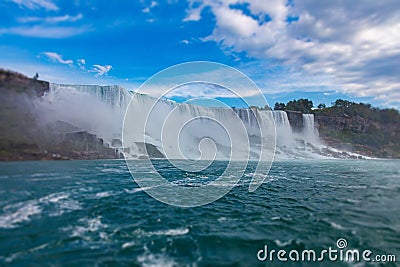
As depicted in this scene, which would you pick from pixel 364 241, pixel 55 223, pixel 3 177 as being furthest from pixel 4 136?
pixel 364 241

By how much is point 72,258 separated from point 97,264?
2.71 ft

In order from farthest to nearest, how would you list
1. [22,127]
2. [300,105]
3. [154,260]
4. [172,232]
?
[300,105] → [22,127] → [172,232] → [154,260]

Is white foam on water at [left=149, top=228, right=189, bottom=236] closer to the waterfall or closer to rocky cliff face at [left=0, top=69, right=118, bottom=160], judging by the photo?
rocky cliff face at [left=0, top=69, right=118, bottom=160]

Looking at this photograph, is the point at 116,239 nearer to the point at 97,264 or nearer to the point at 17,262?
the point at 97,264

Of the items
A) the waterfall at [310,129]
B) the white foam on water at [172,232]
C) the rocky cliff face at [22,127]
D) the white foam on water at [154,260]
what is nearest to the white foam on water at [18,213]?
the white foam on water at [172,232]

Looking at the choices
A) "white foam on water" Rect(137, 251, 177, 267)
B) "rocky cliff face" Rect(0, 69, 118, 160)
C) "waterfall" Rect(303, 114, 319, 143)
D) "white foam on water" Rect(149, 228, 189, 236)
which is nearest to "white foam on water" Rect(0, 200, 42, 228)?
"white foam on water" Rect(149, 228, 189, 236)

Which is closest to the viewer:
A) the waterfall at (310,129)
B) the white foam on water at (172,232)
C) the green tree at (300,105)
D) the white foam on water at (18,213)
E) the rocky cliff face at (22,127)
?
the white foam on water at (172,232)

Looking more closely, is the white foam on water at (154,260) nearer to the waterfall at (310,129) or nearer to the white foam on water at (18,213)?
the white foam on water at (18,213)

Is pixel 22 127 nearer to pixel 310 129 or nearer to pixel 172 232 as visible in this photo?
pixel 172 232

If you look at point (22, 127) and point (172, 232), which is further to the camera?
point (22, 127)

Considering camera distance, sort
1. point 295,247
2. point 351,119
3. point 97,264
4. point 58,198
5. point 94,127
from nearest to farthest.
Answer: point 97,264 → point 295,247 → point 58,198 → point 94,127 → point 351,119

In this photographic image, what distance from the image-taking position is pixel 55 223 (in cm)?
861

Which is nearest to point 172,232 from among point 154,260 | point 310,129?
point 154,260

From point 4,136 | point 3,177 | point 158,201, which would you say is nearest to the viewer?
point 158,201
